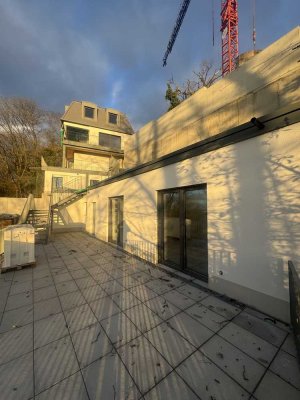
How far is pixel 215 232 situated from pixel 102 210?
272 inches

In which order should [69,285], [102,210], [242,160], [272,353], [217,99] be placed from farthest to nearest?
[102,210], [217,99], [69,285], [242,160], [272,353]

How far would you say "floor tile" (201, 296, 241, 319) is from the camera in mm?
2939

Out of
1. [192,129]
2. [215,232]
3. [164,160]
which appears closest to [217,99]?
[192,129]

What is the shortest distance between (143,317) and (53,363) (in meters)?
1.30

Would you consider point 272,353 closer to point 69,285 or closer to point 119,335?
point 119,335

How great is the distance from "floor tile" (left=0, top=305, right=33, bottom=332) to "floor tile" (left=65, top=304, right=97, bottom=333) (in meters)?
0.60

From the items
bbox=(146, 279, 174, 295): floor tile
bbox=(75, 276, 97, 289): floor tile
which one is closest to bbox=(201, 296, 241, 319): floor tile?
bbox=(146, 279, 174, 295): floor tile

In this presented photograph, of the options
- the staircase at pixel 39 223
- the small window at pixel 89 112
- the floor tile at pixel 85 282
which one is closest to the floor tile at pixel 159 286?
the floor tile at pixel 85 282

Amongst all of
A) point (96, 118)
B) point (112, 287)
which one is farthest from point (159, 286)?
point (96, 118)

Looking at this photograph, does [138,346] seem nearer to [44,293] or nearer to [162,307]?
[162,307]

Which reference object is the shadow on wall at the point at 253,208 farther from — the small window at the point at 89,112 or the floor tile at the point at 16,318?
the small window at the point at 89,112

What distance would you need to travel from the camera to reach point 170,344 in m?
2.32

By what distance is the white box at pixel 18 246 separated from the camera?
16.1 ft

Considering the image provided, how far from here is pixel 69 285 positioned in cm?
413
